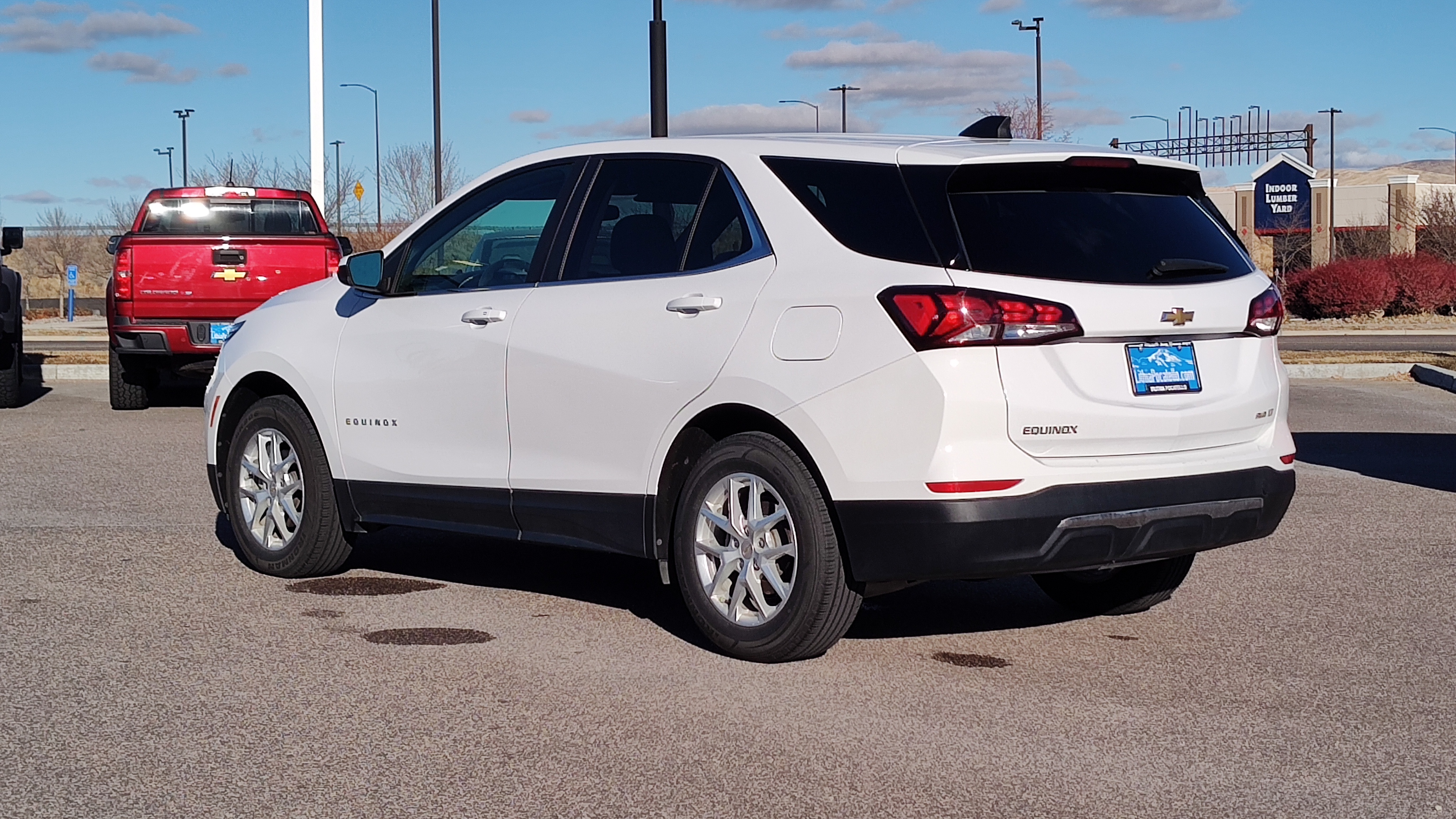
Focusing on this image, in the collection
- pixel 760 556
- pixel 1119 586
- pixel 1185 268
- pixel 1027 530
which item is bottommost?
pixel 1119 586

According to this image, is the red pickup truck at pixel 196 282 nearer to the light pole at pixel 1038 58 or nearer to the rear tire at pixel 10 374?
the rear tire at pixel 10 374

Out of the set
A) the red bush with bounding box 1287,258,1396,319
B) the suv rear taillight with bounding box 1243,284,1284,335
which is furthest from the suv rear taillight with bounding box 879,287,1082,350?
the red bush with bounding box 1287,258,1396,319

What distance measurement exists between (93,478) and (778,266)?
21.5ft

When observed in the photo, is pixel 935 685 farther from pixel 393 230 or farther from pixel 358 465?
pixel 393 230

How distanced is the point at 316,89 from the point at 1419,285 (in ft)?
89.4

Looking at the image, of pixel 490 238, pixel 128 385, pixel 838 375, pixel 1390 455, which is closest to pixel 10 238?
pixel 128 385

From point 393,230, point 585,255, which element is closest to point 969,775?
point 585,255

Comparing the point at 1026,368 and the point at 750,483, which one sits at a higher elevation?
the point at 1026,368

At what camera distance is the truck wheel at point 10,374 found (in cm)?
1527

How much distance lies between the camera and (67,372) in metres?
19.3

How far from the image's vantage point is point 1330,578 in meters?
7.29

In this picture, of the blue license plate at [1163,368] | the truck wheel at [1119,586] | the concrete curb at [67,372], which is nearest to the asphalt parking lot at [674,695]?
the truck wheel at [1119,586]

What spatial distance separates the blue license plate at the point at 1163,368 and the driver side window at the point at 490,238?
2.33m

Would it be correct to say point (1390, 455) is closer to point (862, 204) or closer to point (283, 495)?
point (862, 204)
